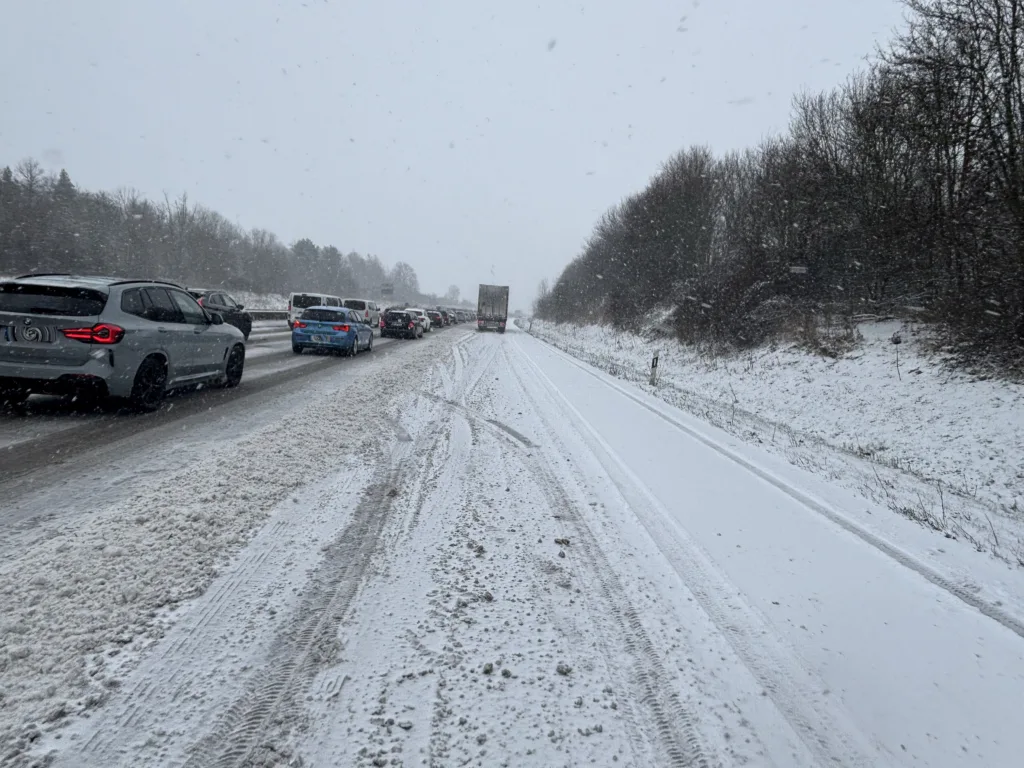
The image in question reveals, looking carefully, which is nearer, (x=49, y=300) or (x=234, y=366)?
(x=49, y=300)

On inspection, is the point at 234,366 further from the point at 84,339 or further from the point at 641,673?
the point at 641,673

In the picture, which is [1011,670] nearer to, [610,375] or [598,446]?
[598,446]

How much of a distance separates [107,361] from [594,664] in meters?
6.88

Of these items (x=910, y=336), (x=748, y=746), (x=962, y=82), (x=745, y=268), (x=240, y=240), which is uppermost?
(x=240, y=240)

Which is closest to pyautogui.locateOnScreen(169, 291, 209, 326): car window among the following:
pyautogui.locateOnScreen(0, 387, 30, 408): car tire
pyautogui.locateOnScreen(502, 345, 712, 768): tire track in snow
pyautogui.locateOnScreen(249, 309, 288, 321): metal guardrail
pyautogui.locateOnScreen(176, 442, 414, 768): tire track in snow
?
pyautogui.locateOnScreen(0, 387, 30, 408): car tire

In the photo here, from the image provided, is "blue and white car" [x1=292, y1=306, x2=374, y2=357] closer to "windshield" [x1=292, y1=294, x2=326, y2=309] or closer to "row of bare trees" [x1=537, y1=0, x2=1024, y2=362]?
"windshield" [x1=292, y1=294, x2=326, y2=309]

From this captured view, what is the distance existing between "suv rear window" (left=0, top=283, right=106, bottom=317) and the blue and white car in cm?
959

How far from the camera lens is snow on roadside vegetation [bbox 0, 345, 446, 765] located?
6.77ft

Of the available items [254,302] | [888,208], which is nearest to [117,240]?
[254,302]

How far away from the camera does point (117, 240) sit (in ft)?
193

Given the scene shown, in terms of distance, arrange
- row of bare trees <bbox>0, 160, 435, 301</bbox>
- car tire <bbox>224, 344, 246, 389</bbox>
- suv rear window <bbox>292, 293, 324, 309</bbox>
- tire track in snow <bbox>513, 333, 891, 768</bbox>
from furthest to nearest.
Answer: row of bare trees <bbox>0, 160, 435, 301</bbox>
suv rear window <bbox>292, 293, 324, 309</bbox>
car tire <bbox>224, 344, 246, 389</bbox>
tire track in snow <bbox>513, 333, 891, 768</bbox>

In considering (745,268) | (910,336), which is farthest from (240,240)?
(910,336)

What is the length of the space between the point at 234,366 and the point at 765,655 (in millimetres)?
9718

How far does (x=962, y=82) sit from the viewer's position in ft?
38.9
